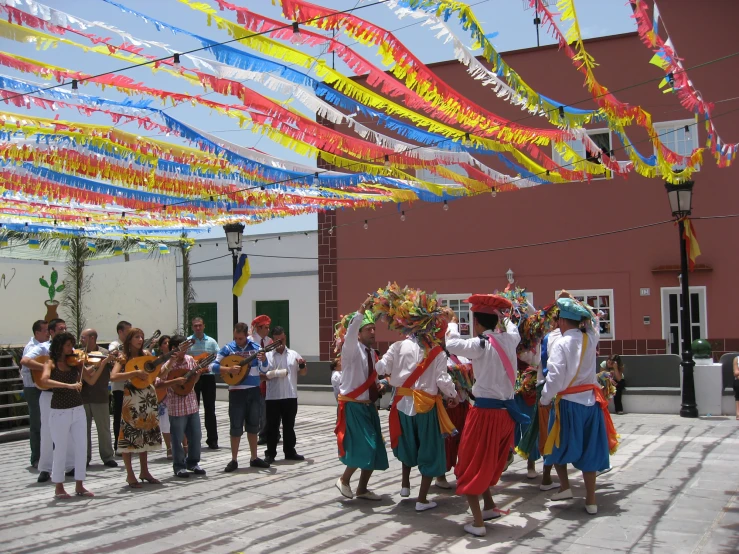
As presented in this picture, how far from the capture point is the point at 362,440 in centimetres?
656

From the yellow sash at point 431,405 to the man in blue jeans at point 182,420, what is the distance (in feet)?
9.15

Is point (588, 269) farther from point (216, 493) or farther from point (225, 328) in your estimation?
point (225, 328)

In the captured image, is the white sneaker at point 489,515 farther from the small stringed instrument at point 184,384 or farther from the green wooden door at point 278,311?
the green wooden door at point 278,311

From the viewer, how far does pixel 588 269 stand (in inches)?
633

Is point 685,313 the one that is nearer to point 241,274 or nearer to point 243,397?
point 243,397

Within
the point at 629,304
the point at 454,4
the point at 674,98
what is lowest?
the point at 629,304

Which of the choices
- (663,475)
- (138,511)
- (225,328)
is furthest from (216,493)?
(225,328)

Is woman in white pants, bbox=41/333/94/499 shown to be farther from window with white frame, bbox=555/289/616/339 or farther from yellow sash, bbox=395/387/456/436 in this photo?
window with white frame, bbox=555/289/616/339

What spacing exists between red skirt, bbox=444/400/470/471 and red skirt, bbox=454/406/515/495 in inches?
38.6

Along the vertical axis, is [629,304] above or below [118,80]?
below

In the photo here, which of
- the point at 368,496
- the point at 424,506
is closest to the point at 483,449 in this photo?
the point at 424,506

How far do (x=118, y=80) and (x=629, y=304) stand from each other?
1200cm

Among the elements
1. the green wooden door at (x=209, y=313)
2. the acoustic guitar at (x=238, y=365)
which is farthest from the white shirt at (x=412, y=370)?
the green wooden door at (x=209, y=313)

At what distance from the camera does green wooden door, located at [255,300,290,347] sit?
81.7ft
